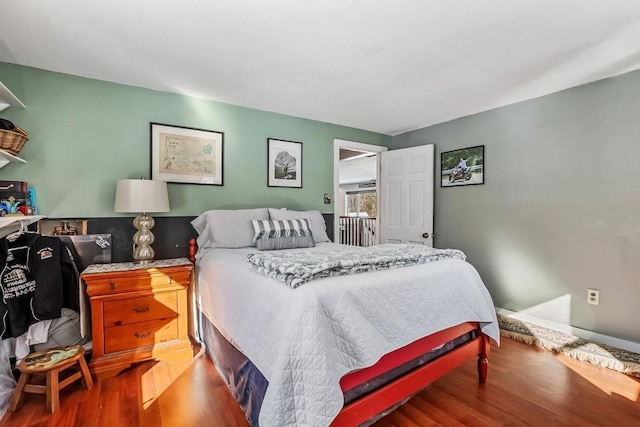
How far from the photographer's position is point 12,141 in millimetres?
2020

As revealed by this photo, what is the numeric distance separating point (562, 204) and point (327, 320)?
2.70 metres

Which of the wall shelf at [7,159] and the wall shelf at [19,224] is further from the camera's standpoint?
the wall shelf at [19,224]

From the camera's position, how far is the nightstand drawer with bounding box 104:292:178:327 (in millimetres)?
2174

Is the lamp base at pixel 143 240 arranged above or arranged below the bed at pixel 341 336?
above

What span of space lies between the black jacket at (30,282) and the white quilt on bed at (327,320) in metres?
1.13

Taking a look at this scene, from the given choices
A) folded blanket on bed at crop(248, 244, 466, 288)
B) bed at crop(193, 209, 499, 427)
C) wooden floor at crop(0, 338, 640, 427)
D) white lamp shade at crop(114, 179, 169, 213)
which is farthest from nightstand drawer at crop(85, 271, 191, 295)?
folded blanket on bed at crop(248, 244, 466, 288)

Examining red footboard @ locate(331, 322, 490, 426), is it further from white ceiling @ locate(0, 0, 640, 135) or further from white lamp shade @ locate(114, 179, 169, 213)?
white lamp shade @ locate(114, 179, 169, 213)

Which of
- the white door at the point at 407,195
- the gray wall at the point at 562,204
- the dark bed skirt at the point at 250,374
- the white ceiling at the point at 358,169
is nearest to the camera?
the dark bed skirt at the point at 250,374

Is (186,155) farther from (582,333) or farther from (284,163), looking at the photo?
(582,333)

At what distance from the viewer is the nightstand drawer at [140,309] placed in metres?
2.17

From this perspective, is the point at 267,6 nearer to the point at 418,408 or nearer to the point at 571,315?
the point at 418,408

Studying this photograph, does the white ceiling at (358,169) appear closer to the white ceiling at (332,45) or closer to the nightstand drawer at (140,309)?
the white ceiling at (332,45)

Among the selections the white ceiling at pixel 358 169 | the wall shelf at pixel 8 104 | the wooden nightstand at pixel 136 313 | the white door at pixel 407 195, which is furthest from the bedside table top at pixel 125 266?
the white ceiling at pixel 358 169

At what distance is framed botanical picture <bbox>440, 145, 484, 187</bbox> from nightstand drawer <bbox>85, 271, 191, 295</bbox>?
3035 mm
